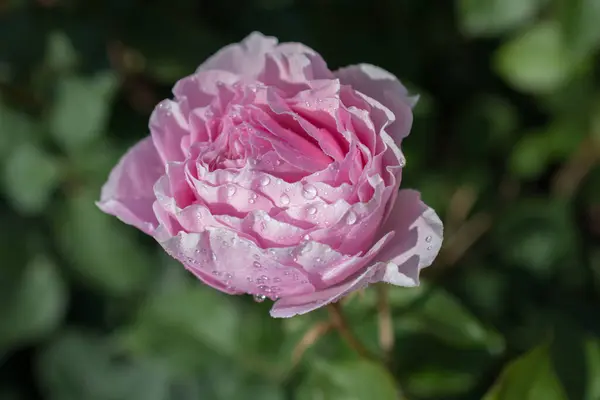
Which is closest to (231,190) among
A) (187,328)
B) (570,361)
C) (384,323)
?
(384,323)

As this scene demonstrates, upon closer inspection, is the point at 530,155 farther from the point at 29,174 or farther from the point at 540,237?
the point at 29,174

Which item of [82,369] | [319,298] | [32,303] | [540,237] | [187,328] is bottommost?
[82,369]

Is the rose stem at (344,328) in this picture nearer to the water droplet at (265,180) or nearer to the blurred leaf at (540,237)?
the water droplet at (265,180)

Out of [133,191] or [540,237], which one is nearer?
[133,191]

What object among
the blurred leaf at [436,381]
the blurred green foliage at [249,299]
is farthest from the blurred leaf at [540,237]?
the blurred leaf at [436,381]

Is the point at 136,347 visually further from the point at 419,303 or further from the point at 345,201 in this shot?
the point at 345,201

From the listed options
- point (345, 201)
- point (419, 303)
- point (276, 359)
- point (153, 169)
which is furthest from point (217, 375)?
point (345, 201)
